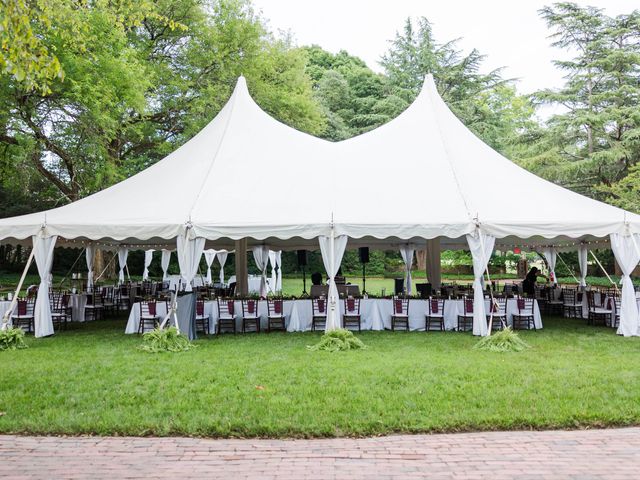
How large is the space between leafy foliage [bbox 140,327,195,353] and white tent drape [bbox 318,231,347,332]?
8.45 ft

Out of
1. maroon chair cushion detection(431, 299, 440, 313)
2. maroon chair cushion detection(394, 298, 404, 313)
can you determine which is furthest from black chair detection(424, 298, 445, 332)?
maroon chair cushion detection(394, 298, 404, 313)

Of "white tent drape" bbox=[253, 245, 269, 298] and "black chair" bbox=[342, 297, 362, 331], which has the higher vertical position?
"white tent drape" bbox=[253, 245, 269, 298]

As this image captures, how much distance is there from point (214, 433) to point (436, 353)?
15.4ft

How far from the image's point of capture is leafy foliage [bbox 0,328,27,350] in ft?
31.4

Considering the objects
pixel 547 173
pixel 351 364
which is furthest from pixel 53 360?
pixel 547 173

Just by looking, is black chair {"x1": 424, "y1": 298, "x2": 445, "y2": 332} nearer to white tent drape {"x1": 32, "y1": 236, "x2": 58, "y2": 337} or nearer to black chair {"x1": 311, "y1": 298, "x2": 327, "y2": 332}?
black chair {"x1": 311, "y1": 298, "x2": 327, "y2": 332}

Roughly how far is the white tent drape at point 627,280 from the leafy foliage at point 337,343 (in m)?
5.35

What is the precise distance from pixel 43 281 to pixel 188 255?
Result: 3003mm

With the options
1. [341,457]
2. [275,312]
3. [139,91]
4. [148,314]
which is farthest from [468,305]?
[139,91]

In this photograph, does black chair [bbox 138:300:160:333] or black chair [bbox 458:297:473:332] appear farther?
black chair [bbox 458:297:473:332]

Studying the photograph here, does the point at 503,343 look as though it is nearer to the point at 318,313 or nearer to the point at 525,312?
the point at 525,312

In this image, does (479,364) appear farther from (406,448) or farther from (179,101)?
(179,101)

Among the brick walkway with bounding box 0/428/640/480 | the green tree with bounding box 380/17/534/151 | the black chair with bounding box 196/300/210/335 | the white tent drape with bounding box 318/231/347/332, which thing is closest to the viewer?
the brick walkway with bounding box 0/428/640/480

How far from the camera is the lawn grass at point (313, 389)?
5.25 meters
